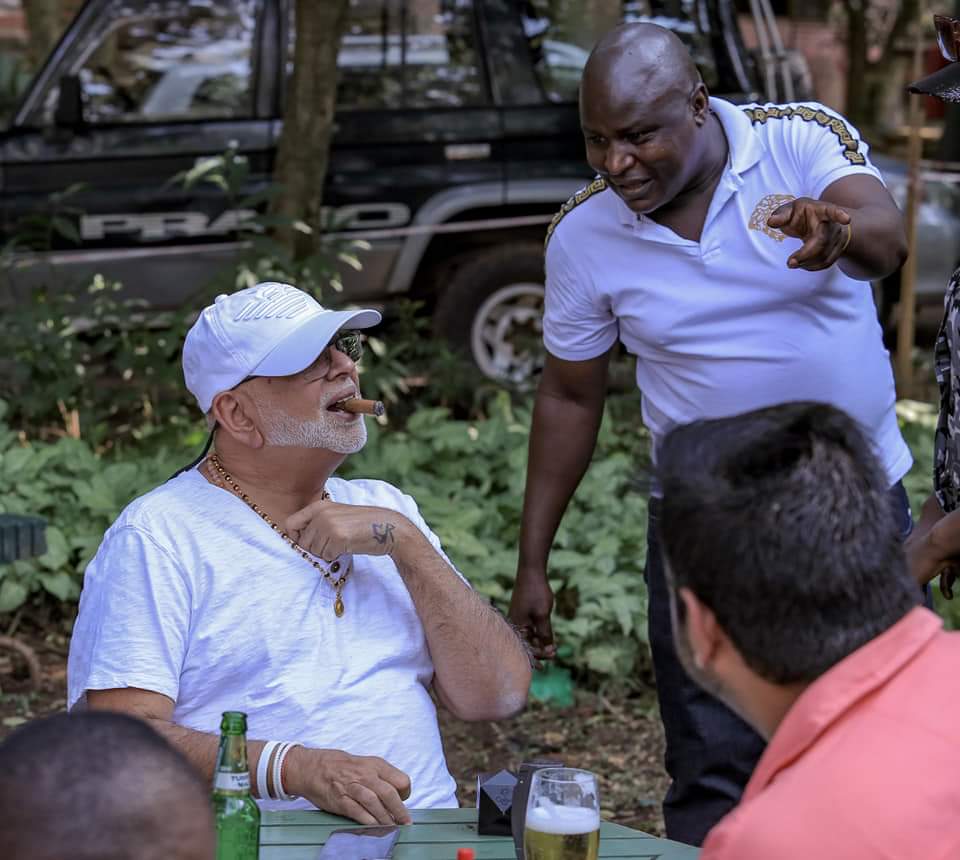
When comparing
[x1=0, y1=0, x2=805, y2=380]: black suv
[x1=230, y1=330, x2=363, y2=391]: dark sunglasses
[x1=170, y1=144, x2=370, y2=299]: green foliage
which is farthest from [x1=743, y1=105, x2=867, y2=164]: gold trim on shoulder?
[x1=0, y1=0, x2=805, y2=380]: black suv

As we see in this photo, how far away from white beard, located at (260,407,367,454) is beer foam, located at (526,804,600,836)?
95 centimetres

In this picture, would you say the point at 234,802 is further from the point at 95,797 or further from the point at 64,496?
the point at 64,496

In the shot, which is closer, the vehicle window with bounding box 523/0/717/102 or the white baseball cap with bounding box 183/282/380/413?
the white baseball cap with bounding box 183/282/380/413

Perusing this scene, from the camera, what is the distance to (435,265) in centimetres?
820

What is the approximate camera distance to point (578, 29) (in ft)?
26.4

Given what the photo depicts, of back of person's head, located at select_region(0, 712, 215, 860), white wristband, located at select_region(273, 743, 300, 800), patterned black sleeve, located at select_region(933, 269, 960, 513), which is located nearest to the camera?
back of person's head, located at select_region(0, 712, 215, 860)

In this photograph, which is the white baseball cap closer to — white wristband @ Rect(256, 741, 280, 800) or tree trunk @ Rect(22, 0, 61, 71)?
white wristband @ Rect(256, 741, 280, 800)

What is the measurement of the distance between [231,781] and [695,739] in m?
1.46

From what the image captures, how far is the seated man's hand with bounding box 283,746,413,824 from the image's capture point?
2.41m

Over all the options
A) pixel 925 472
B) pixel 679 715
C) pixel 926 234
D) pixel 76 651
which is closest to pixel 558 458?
pixel 679 715

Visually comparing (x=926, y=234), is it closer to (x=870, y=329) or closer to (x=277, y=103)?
(x=277, y=103)

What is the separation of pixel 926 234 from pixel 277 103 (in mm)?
3593

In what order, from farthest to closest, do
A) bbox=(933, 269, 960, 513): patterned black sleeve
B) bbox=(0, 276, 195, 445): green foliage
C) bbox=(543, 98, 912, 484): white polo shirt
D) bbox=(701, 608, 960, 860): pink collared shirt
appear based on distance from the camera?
bbox=(0, 276, 195, 445): green foliage, bbox=(543, 98, 912, 484): white polo shirt, bbox=(933, 269, 960, 513): patterned black sleeve, bbox=(701, 608, 960, 860): pink collared shirt

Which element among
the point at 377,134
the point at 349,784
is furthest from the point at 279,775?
the point at 377,134
